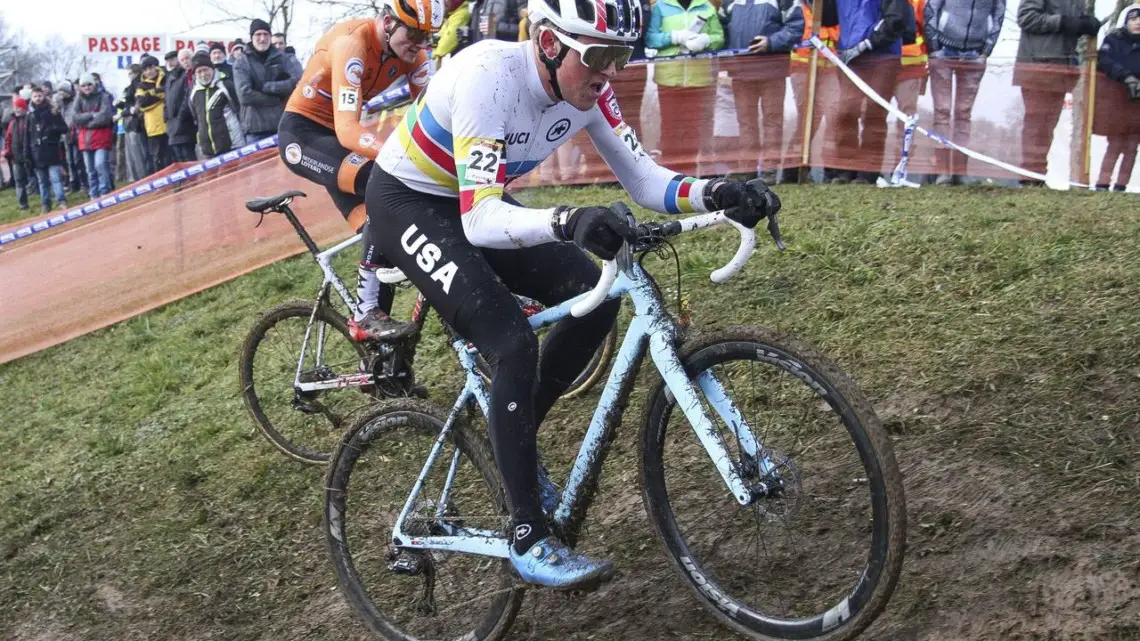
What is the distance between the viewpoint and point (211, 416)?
7684 mm

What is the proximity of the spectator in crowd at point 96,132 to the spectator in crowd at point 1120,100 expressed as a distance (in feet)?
56.1

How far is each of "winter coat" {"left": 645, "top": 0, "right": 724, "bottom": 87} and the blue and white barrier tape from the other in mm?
4123

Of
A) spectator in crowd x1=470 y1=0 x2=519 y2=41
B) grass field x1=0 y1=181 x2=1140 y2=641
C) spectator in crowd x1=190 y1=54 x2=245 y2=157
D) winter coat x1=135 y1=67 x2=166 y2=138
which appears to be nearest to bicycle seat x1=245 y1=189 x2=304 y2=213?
grass field x1=0 y1=181 x2=1140 y2=641

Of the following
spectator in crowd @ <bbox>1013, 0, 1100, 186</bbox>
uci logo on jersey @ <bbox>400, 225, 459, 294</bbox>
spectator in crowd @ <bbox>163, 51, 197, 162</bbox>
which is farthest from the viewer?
spectator in crowd @ <bbox>163, 51, 197, 162</bbox>

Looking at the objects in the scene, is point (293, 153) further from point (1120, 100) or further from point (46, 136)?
point (46, 136)

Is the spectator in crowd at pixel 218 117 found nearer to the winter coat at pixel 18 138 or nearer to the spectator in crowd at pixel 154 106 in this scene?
the spectator in crowd at pixel 154 106

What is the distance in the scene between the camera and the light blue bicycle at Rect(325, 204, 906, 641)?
11.9 feet

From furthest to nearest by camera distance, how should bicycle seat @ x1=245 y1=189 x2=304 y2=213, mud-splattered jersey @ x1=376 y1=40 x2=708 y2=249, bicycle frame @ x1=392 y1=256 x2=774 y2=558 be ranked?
bicycle seat @ x1=245 y1=189 x2=304 y2=213 < mud-splattered jersey @ x1=376 y1=40 x2=708 y2=249 < bicycle frame @ x1=392 y1=256 x2=774 y2=558

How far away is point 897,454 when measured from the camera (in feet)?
15.9

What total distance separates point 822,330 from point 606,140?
2.26m

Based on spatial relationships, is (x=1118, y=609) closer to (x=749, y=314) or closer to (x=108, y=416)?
(x=749, y=314)

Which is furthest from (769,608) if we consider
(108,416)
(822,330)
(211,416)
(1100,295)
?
(108,416)

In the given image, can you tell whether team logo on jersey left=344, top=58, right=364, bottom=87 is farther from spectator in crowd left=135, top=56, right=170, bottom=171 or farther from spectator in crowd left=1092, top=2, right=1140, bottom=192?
spectator in crowd left=135, top=56, right=170, bottom=171

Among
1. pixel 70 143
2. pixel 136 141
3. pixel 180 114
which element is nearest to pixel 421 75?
pixel 180 114
